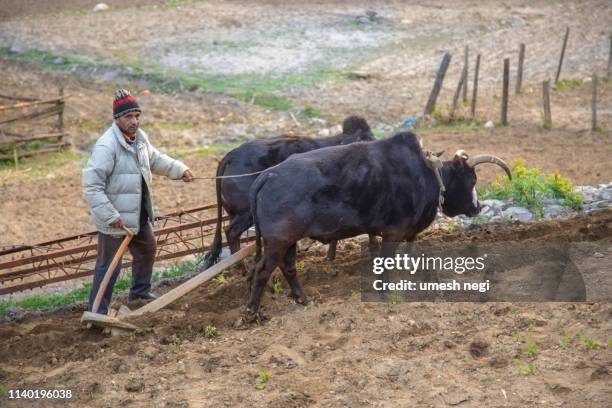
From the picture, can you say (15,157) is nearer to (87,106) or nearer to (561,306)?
(87,106)

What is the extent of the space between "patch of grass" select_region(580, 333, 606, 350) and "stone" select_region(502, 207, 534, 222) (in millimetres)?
4843

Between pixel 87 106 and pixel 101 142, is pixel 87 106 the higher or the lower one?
the lower one

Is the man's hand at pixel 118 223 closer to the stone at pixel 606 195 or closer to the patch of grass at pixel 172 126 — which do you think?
the stone at pixel 606 195

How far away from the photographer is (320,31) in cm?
2991

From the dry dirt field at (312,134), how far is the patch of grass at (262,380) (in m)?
0.04

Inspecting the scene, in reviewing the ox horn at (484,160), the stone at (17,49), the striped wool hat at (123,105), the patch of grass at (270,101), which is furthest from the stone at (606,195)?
the stone at (17,49)

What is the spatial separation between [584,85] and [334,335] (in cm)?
1694

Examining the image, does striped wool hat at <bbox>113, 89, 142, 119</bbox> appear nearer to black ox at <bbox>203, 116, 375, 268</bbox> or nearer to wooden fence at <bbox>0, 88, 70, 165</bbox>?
black ox at <bbox>203, 116, 375, 268</bbox>

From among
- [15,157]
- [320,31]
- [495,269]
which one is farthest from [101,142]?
[320,31]

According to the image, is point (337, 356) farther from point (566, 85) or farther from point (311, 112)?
point (566, 85)

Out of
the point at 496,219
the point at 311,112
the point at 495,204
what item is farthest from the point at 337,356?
the point at 311,112

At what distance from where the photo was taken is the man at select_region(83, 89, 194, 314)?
9219 mm

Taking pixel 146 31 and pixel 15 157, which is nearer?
pixel 15 157

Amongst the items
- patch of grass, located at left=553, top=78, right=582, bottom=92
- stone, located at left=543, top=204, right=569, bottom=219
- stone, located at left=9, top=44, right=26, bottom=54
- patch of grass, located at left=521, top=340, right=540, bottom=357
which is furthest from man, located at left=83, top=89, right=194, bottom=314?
stone, located at left=9, top=44, right=26, bottom=54
